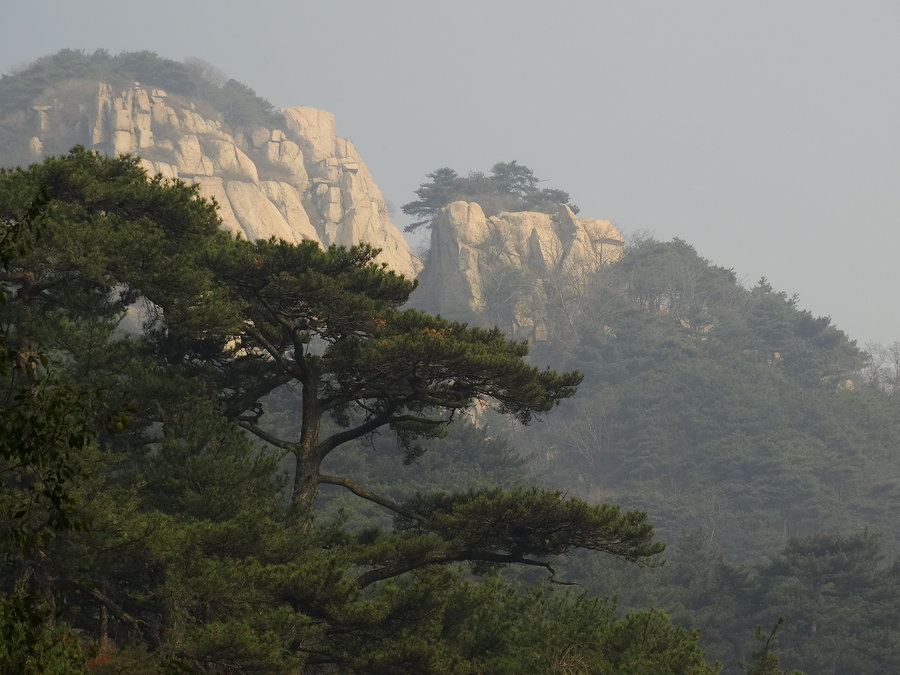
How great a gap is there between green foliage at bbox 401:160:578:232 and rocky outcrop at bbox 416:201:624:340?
263 centimetres

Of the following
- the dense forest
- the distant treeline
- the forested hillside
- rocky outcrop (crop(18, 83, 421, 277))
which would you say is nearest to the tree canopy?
the dense forest

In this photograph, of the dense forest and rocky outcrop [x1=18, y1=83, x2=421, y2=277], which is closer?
the dense forest

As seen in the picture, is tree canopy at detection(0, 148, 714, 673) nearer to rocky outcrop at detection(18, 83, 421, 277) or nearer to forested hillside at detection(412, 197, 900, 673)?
forested hillside at detection(412, 197, 900, 673)

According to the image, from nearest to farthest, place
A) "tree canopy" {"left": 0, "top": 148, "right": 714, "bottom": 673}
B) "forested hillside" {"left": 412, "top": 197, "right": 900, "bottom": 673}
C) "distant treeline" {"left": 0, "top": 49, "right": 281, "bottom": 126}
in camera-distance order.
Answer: "tree canopy" {"left": 0, "top": 148, "right": 714, "bottom": 673}, "forested hillside" {"left": 412, "top": 197, "right": 900, "bottom": 673}, "distant treeline" {"left": 0, "top": 49, "right": 281, "bottom": 126}

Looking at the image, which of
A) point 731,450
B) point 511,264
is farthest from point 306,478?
point 511,264

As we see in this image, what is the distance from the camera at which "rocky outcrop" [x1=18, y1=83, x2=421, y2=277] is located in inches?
3000

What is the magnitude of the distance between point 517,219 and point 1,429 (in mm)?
75654

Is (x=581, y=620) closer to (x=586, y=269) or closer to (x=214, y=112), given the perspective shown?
(x=586, y=269)

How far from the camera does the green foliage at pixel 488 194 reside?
83875 millimetres

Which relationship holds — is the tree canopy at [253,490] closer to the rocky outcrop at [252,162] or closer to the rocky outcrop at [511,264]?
the rocky outcrop at [252,162]

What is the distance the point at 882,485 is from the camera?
189ft

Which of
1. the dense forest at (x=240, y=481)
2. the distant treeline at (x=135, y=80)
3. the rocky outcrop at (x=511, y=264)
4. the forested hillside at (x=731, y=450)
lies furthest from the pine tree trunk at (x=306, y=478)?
the distant treeline at (x=135, y=80)

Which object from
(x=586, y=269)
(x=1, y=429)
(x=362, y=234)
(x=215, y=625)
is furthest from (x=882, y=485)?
(x=1, y=429)

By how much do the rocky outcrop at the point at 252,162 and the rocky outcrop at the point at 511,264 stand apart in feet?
16.3
